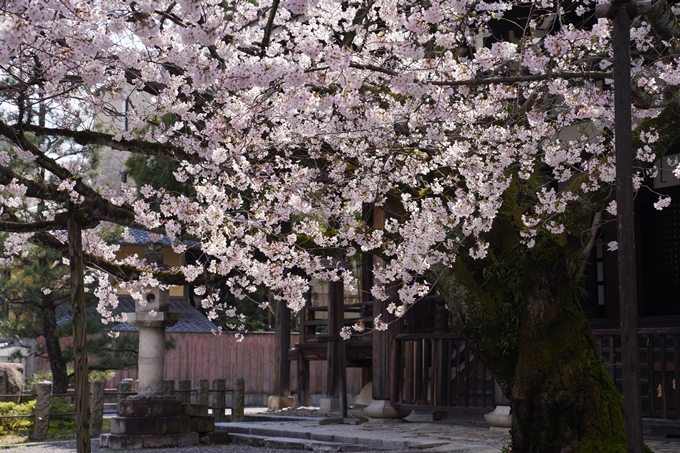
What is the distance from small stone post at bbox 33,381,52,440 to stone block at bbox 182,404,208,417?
291cm

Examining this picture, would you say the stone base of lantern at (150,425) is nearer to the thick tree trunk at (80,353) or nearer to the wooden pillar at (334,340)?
the wooden pillar at (334,340)

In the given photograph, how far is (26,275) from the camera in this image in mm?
16469

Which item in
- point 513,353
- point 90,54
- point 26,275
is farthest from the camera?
point 26,275

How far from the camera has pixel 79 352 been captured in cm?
738

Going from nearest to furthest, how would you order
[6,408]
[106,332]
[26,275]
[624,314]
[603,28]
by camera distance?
[624,314] < [603,28] < [6,408] < [26,275] < [106,332]

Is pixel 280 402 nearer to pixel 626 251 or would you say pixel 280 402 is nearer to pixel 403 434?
pixel 403 434

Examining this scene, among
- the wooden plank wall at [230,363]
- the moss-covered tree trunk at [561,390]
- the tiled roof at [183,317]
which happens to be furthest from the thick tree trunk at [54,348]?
the moss-covered tree trunk at [561,390]

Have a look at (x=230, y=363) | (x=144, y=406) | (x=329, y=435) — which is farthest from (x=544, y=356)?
(x=230, y=363)

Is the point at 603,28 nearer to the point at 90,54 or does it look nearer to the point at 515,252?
the point at 515,252

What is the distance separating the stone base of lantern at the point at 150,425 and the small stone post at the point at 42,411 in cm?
250

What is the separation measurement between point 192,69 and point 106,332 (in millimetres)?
13218

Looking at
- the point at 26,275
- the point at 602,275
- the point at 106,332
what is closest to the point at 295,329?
the point at 106,332

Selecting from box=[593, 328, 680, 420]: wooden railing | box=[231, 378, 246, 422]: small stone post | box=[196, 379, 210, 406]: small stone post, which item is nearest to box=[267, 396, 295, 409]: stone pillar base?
box=[231, 378, 246, 422]: small stone post

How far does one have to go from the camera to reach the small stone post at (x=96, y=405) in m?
13.9
